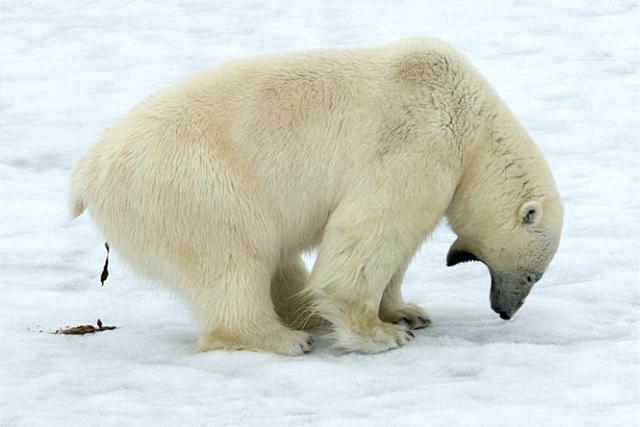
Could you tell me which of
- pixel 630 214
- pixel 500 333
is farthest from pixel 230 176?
pixel 630 214

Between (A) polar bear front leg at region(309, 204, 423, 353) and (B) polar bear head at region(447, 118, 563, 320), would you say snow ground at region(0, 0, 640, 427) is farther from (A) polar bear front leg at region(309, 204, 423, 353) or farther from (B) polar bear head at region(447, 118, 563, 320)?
(B) polar bear head at region(447, 118, 563, 320)

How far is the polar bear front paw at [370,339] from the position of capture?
16.4 ft

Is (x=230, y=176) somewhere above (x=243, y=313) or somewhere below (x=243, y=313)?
above

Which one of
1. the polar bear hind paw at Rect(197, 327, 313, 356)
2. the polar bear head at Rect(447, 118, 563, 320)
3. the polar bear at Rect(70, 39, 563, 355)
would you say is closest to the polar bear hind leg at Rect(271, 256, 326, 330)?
the polar bear at Rect(70, 39, 563, 355)

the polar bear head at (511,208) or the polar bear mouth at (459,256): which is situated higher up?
the polar bear head at (511,208)

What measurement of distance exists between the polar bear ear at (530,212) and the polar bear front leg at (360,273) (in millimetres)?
479

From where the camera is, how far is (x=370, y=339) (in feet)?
16.4

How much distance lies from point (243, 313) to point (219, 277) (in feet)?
0.62

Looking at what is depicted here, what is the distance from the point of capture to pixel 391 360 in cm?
485

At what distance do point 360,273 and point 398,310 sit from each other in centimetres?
57

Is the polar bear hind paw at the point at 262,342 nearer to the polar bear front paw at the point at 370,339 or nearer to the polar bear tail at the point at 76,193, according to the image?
the polar bear front paw at the point at 370,339

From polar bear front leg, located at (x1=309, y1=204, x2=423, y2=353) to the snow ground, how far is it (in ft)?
0.44

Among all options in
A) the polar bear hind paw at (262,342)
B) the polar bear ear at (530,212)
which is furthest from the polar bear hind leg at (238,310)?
the polar bear ear at (530,212)

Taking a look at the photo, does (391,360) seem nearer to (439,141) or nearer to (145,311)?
(439,141)
